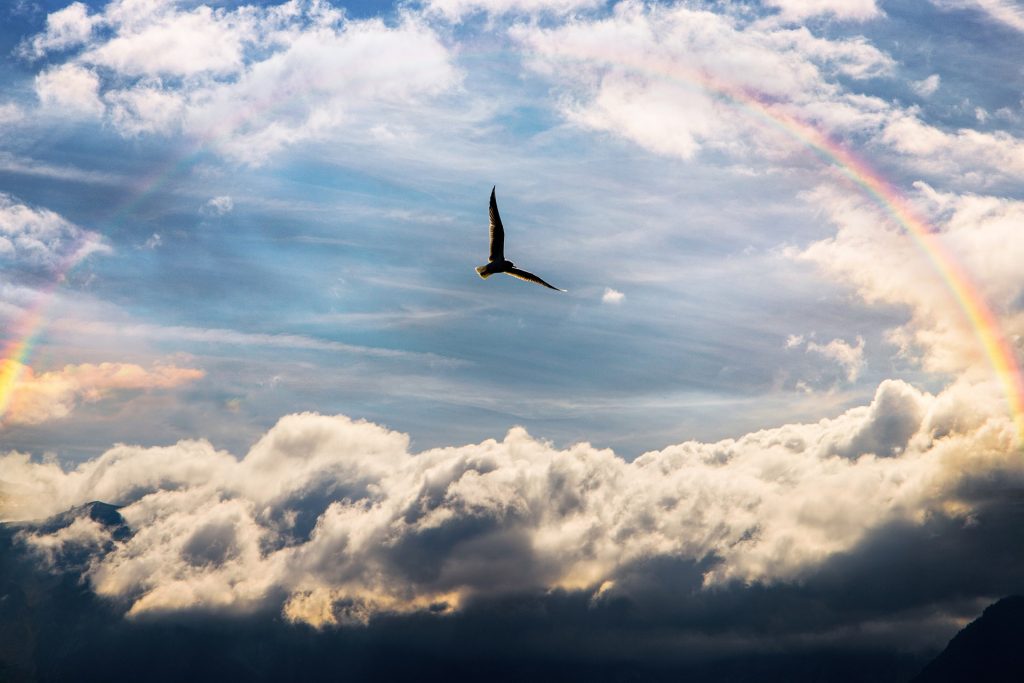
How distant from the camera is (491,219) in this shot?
5391cm

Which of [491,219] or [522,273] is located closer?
[522,273]

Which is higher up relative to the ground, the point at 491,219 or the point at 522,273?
the point at 491,219

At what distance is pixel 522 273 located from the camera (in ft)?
166

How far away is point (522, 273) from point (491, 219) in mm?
5112
